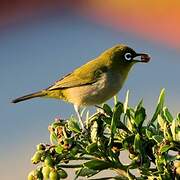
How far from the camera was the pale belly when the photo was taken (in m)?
1.60

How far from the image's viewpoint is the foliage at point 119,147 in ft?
1.87

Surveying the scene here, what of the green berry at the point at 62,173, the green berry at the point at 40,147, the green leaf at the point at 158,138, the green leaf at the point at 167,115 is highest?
the green leaf at the point at 167,115

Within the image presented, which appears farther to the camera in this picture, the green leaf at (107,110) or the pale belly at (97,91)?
the pale belly at (97,91)

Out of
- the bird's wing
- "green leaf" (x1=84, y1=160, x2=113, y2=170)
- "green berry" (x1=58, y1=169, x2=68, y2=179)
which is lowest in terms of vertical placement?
the bird's wing

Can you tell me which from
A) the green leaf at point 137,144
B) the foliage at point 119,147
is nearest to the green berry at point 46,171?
the foliage at point 119,147

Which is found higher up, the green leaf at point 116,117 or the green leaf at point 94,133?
the green leaf at point 116,117

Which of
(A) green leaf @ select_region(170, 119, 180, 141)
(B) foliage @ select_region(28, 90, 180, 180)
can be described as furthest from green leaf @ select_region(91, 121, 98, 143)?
(A) green leaf @ select_region(170, 119, 180, 141)

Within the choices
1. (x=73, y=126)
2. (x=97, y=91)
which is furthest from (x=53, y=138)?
(x=97, y=91)

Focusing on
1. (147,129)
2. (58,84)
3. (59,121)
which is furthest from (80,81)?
(147,129)

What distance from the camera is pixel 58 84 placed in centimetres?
164

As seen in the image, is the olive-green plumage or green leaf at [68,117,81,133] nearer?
green leaf at [68,117,81,133]

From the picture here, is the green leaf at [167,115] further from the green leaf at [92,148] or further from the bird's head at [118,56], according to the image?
the bird's head at [118,56]

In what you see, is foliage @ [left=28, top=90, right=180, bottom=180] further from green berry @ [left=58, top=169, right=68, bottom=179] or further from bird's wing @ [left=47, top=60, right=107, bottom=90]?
bird's wing @ [left=47, top=60, right=107, bottom=90]

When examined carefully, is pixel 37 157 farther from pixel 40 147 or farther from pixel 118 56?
pixel 118 56
